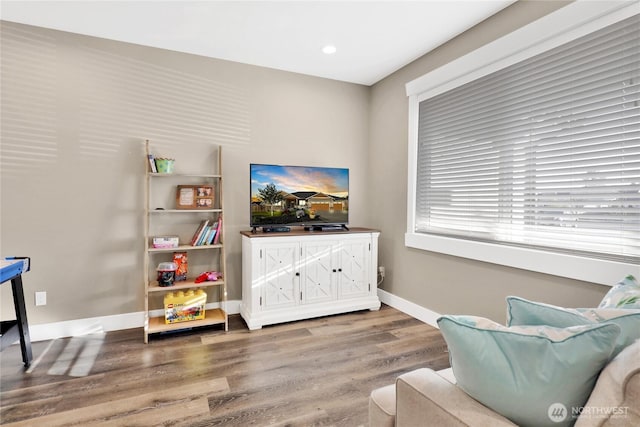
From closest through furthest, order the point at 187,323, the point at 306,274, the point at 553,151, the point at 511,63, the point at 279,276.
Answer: the point at 553,151
the point at 511,63
the point at 187,323
the point at 279,276
the point at 306,274

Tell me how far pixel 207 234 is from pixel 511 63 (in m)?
2.83

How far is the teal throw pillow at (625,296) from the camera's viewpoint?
1200 mm

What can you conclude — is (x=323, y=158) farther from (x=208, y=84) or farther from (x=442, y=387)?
(x=442, y=387)

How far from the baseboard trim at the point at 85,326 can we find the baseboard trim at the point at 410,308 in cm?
248

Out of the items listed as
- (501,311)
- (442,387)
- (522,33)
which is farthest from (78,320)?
(522,33)

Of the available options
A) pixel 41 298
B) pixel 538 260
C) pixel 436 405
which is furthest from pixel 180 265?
pixel 538 260

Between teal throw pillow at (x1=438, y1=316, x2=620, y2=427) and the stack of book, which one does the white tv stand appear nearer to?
the stack of book

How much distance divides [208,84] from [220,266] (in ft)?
5.96

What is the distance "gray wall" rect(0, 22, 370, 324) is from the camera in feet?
8.98

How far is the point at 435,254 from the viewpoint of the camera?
313 centimetres

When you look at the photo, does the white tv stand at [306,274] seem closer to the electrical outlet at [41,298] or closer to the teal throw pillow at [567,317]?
the electrical outlet at [41,298]

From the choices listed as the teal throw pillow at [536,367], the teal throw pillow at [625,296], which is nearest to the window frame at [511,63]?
the teal throw pillow at [625,296]

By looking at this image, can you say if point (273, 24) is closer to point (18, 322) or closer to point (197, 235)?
point (197, 235)

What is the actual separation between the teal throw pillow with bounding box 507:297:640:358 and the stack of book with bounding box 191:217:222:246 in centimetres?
259
